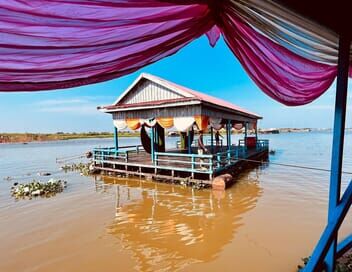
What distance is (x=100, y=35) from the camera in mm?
1520

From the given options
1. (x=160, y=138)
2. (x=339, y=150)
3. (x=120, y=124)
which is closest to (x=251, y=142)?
(x=160, y=138)

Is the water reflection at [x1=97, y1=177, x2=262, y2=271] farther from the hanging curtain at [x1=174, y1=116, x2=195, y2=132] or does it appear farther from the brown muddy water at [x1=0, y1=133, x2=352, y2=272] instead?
the hanging curtain at [x1=174, y1=116, x2=195, y2=132]

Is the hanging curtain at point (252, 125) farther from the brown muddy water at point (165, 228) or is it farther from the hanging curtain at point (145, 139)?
the hanging curtain at point (145, 139)

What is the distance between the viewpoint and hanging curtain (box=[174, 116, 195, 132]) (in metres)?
10.3

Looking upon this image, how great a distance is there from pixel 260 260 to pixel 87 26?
485cm

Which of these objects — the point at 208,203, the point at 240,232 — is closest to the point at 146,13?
the point at 240,232

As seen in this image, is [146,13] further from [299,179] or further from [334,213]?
[299,179]

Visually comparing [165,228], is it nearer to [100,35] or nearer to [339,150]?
[339,150]

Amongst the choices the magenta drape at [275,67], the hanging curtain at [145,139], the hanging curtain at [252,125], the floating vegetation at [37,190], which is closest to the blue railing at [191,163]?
the hanging curtain at [145,139]

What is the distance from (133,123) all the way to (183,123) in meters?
3.02

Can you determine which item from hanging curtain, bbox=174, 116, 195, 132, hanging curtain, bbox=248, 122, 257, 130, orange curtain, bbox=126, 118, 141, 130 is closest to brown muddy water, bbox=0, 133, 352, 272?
hanging curtain, bbox=174, 116, 195, 132

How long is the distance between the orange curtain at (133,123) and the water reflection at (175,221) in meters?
2.96

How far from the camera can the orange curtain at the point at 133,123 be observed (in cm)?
1221

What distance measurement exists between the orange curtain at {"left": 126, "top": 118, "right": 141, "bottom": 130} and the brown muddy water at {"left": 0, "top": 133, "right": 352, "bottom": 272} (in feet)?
9.86
